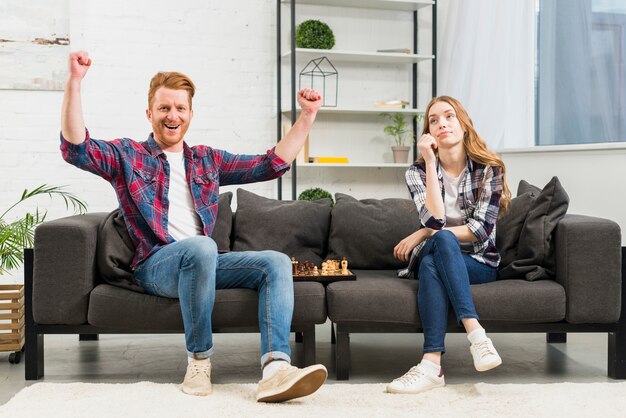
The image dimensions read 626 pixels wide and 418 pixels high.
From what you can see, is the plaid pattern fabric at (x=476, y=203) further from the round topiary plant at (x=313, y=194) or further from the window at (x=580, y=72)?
the round topiary plant at (x=313, y=194)

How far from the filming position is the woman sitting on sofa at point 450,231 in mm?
2883

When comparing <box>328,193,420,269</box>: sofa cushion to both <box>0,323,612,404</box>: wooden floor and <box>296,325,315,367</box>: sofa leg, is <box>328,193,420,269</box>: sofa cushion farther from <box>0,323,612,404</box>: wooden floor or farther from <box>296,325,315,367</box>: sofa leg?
<box>296,325,315,367</box>: sofa leg

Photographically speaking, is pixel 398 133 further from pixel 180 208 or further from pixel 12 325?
pixel 12 325

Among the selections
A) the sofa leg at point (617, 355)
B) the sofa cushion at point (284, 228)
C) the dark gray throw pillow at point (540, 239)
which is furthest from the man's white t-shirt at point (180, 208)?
the sofa leg at point (617, 355)

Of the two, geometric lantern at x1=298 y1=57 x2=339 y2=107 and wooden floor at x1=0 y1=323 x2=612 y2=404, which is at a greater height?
geometric lantern at x1=298 y1=57 x2=339 y2=107

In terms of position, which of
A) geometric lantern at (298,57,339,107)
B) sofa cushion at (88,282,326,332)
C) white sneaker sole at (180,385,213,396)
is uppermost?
geometric lantern at (298,57,339,107)

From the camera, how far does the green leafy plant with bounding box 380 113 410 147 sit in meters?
5.59

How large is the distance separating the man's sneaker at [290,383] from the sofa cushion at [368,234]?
37.2 inches

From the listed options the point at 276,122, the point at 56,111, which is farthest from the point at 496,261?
the point at 56,111

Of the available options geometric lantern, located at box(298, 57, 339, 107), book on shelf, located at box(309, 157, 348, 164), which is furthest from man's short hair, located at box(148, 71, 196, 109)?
geometric lantern, located at box(298, 57, 339, 107)

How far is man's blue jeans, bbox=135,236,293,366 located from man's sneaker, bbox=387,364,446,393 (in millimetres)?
381

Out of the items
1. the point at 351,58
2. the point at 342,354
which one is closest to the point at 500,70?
the point at 351,58

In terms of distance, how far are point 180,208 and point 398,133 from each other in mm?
2801

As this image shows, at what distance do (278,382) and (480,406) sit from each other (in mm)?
650
